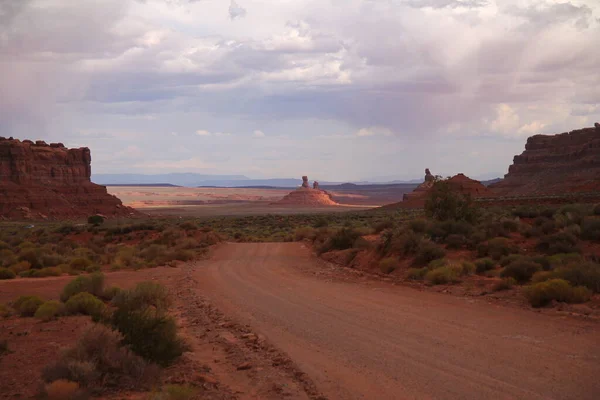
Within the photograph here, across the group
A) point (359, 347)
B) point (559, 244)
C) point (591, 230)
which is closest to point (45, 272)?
point (359, 347)

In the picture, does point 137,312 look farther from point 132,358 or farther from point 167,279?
point 167,279

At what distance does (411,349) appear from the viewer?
979 centimetres

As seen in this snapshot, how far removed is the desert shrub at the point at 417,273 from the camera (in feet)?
61.6

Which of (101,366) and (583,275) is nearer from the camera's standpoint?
(101,366)

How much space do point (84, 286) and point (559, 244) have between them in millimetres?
15187

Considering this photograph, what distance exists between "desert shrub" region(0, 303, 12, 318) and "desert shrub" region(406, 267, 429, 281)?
471 inches

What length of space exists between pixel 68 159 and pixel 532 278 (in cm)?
11434

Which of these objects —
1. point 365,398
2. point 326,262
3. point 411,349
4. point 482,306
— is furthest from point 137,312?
point 326,262

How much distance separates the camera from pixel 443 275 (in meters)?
17.4

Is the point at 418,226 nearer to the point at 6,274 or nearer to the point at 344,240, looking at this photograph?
the point at 344,240

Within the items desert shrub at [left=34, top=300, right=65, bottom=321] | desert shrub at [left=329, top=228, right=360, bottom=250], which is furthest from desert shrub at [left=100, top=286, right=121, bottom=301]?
desert shrub at [left=329, top=228, right=360, bottom=250]

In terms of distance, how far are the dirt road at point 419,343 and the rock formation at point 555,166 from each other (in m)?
81.5

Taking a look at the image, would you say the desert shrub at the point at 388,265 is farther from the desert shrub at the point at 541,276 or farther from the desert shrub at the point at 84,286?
the desert shrub at the point at 84,286

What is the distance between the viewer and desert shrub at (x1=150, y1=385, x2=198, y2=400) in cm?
678
